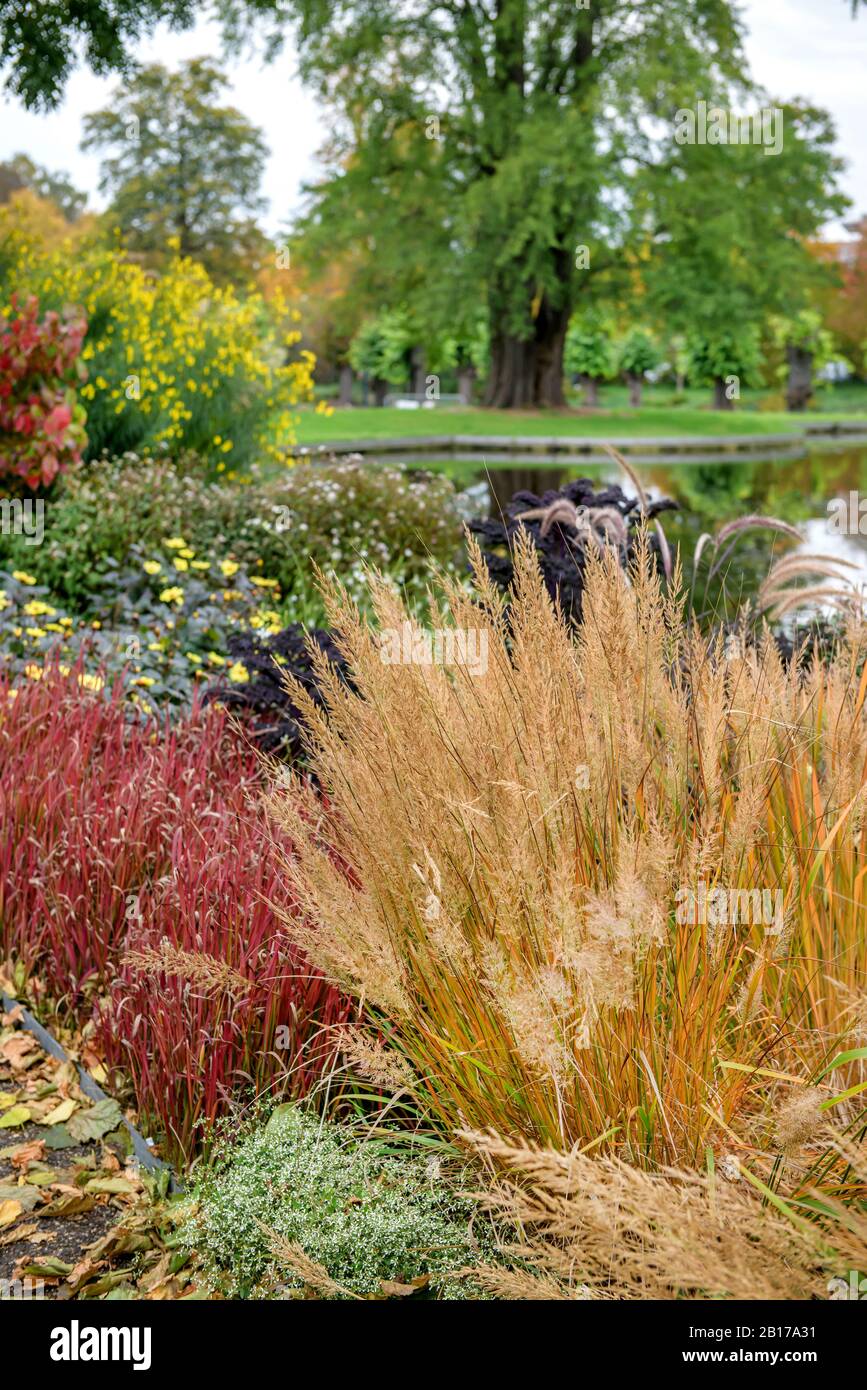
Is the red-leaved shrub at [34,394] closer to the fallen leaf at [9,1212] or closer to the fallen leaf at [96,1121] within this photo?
the fallen leaf at [96,1121]

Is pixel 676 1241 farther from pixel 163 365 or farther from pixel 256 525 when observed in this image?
pixel 163 365

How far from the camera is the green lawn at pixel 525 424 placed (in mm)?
28234

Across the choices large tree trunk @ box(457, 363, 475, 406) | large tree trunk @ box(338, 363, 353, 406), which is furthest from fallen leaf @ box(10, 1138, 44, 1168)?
large tree trunk @ box(338, 363, 353, 406)

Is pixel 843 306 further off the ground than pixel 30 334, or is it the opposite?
pixel 843 306

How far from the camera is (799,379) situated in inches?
2088

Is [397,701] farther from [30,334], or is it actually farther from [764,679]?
[30,334]

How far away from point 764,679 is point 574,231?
28731 mm

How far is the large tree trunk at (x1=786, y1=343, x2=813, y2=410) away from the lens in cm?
5259

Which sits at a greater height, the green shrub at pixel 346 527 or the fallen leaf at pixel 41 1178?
the green shrub at pixel 346 527

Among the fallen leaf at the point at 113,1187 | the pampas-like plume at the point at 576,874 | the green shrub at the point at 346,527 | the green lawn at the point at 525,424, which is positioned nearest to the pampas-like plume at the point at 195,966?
the pampas-like plume at the point at 576,874

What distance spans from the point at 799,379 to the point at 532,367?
74.6 ft

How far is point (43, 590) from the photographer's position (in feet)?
21.9

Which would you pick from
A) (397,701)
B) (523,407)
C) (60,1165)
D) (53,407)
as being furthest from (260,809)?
(523,407)

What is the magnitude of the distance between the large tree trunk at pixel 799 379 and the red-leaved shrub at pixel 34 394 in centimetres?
4833
